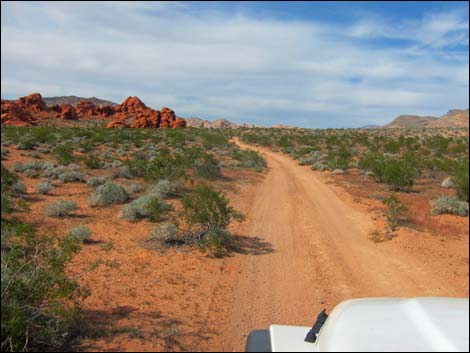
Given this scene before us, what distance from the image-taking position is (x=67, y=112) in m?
71.8

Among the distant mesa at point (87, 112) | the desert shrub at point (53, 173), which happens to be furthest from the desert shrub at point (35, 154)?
the distant mesa at point (87, 112)

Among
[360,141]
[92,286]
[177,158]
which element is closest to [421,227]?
[92,286]

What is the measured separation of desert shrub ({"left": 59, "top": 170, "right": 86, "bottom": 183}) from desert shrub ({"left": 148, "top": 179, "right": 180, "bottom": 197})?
3.62 metres

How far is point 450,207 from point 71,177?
13548 millimetres

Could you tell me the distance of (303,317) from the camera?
17.7 feet

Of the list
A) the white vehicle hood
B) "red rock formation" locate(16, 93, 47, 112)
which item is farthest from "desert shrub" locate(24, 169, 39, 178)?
"red rock formation" locate(16, 93, 47, 112)

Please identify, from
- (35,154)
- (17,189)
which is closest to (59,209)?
(17,189)

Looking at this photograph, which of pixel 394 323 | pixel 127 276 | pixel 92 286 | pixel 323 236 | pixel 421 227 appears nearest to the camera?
pixel 394 323

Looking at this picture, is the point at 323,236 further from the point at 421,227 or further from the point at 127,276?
the point at 127,276

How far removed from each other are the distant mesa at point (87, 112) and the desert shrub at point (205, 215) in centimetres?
5268

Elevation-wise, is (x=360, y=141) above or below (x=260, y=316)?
above

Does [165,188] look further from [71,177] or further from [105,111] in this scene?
[105,111]

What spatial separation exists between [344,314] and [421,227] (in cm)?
955

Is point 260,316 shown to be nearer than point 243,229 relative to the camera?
Yes
